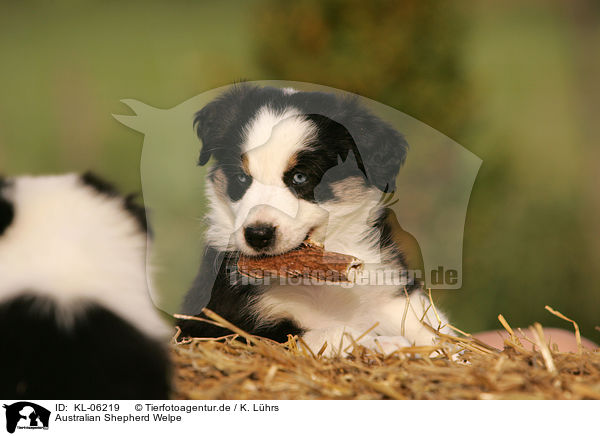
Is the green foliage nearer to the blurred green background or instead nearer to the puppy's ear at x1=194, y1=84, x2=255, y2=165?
the blurred green background

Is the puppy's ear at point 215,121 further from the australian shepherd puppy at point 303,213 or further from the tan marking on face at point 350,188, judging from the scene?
the tan marking on face at point 350,188

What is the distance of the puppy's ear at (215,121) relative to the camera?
244 cm

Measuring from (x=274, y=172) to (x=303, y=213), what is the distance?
0.63ft

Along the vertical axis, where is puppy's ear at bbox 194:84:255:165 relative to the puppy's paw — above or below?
above

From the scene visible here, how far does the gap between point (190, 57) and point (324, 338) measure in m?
1.35

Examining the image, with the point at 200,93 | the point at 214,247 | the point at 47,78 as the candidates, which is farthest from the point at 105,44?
the point at 214,247

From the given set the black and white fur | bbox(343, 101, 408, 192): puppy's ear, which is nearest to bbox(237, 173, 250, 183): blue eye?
bbox(343, 101, 408, 192): puppy's ear

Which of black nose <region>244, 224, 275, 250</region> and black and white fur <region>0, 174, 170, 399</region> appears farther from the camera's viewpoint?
black nose <region>244, 224, 275, 250</region>

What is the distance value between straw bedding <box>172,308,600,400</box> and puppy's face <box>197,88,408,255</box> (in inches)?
17.2

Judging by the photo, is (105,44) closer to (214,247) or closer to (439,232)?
(214,247)

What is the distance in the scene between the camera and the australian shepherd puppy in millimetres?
2246
